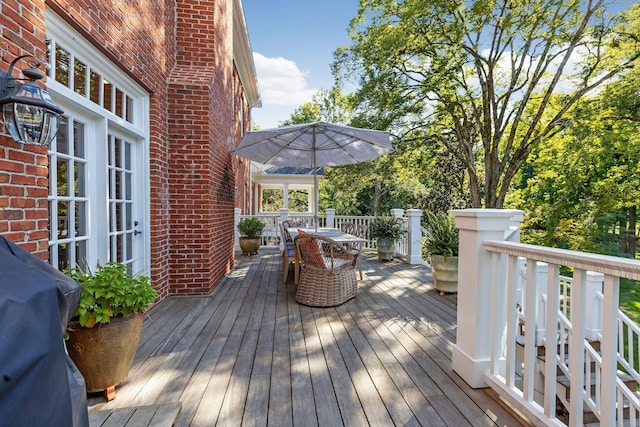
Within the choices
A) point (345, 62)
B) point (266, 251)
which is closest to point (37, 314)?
point (266, 251)

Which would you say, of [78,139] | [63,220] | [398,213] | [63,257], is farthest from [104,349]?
[398,213]

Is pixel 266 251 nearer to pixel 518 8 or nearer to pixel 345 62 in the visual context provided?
pixel 345 62

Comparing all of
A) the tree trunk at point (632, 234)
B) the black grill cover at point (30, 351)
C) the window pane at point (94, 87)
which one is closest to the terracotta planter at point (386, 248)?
the window pane at point (94, 87)

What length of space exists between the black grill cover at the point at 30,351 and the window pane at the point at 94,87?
2.55m

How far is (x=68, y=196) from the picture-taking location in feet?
8.88

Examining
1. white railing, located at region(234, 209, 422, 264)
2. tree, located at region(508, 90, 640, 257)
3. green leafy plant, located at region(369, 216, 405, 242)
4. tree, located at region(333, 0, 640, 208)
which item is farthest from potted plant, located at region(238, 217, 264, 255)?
tree, located at region(508, 90, 640, 257)

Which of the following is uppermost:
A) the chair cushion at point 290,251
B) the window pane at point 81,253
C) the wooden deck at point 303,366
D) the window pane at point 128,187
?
the window pane at point 128,187

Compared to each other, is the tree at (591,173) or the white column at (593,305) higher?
the tree at (591,173)

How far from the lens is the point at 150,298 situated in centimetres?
221

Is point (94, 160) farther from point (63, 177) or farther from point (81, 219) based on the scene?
point (81, 219)

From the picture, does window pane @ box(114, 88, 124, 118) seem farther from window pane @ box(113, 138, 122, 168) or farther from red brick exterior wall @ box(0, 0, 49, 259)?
red brick exterior wall @ box(0, 0, 49, 259)

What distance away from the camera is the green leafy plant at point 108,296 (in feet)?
6.50

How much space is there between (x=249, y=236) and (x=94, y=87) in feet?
A: 18.5

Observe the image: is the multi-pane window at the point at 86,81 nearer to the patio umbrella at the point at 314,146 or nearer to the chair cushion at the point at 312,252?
the patio umbrella at the point at 314,146
